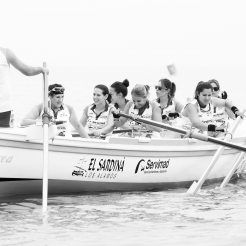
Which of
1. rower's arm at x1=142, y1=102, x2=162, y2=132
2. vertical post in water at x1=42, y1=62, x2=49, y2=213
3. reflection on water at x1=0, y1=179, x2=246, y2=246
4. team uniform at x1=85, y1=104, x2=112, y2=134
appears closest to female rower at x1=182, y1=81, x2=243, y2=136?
rower's arm at x1=142, y1=102, x2=162, y2=132

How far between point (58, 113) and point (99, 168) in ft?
3.36

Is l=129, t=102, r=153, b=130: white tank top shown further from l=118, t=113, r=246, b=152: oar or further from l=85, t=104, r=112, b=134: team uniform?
l=118, t=113, r=246, b=152: oar

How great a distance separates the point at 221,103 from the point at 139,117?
2.26 metres

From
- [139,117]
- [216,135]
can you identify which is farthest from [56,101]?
[216,135]

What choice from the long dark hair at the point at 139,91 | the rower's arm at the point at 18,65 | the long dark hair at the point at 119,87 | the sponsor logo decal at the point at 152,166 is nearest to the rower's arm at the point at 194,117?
the long dark hair at the point at 139,91

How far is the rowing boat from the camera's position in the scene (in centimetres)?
998

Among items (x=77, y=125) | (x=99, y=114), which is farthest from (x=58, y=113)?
(x=99, y=114)

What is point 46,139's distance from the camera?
31.6 feet

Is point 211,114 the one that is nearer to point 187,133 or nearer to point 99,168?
point 187,133

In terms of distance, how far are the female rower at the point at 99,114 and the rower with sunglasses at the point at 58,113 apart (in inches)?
25.8

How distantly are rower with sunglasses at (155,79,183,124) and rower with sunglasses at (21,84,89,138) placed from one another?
2067 millimetres

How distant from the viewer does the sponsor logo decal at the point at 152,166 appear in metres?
11.5

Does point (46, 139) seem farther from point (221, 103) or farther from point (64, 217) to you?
point (221, 103)

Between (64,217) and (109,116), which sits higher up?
(109,116)
